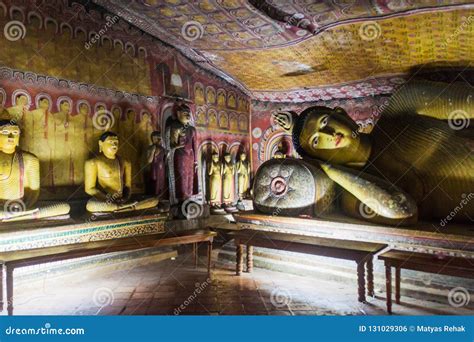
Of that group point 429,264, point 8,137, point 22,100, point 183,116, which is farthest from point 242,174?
point 429,264

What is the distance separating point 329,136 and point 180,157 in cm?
349

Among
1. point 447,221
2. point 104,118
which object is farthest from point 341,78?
point 104,118

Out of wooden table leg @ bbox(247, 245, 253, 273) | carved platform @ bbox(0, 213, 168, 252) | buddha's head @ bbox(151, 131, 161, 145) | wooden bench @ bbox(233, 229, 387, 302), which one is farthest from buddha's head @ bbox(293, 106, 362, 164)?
buddha's head @ bbox(151, 131, 161, 145)

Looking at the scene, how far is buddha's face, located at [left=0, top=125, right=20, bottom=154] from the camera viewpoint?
15.5ft

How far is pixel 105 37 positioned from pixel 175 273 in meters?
4.39

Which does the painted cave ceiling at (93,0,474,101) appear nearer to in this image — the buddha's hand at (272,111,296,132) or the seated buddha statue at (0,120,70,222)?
the buddha's hand at (272,111,296,132)

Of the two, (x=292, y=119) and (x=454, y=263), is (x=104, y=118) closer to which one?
(x=292, y=119)

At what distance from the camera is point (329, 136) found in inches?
183

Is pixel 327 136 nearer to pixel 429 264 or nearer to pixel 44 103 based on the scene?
pixel 429 264

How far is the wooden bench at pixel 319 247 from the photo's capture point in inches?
139

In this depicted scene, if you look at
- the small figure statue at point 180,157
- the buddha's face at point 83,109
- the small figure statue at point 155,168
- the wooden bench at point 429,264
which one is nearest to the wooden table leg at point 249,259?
the wooden bench at point 429,264

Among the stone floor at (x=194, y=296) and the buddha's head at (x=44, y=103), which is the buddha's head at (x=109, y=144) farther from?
the stone floor at (x=194, y=296)

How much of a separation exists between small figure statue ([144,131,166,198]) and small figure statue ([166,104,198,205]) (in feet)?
0.82

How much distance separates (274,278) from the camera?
4391mm
